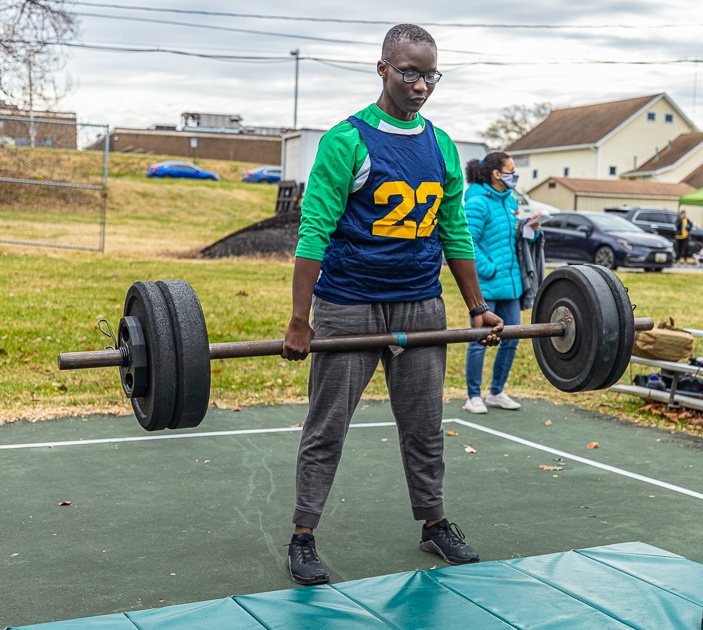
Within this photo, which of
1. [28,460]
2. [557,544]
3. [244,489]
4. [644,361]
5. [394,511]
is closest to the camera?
[557,544]

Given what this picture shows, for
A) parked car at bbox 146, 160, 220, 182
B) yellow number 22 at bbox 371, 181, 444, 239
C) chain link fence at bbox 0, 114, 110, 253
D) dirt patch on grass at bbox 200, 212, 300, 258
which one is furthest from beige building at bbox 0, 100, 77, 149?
parked car at bbox 146, 160, 220, 182

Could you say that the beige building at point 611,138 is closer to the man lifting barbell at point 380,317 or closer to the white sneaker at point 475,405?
the white sneaker at point 475,405

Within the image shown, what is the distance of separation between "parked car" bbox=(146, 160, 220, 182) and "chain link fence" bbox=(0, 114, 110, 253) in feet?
62.1

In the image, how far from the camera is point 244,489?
17.6 ft

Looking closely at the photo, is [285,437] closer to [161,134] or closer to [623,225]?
[623,225]

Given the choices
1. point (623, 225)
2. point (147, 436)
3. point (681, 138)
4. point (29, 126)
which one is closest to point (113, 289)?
point (29, 126)

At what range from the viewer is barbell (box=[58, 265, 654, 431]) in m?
3.58

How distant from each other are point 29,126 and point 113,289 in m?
4.79

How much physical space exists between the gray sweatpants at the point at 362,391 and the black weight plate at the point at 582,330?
2.06 feet

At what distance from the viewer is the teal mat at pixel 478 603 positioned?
3.46m

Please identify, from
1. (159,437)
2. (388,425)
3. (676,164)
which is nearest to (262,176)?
(676,164)

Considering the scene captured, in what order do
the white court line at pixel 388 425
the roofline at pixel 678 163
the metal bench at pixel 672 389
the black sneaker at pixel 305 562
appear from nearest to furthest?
the black sneaker at pixel 305 562 < the white court line at pixel 388 425 < the metal bench at pixel 672 389 < the roofline at pixel 678 163

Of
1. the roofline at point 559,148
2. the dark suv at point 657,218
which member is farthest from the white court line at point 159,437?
the roofline at point 559,148

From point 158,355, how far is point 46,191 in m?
19.7
